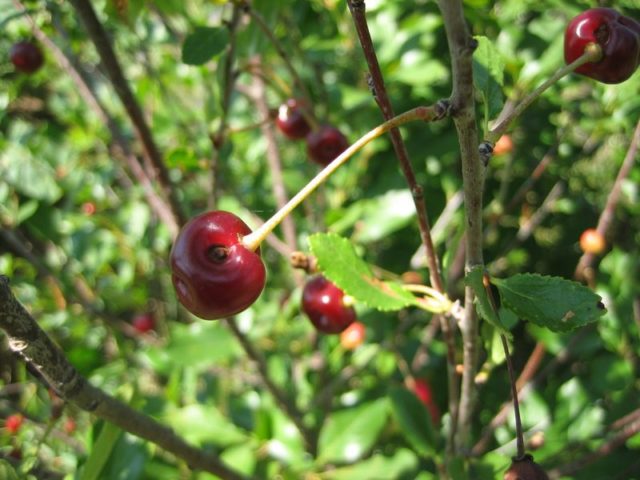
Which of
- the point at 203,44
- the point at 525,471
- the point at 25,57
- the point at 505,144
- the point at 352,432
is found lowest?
the point at 525,471

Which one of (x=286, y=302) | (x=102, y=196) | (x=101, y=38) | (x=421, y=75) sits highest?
(x=102, y=196)

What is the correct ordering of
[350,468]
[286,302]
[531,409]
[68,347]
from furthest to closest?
[68,347] → [286,302] → [531,409] → [350,468]

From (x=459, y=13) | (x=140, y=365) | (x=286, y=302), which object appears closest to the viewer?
(x=459, y=13)

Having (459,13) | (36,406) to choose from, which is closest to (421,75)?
(459,13)

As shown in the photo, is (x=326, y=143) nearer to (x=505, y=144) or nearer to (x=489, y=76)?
(x=489, y=76)

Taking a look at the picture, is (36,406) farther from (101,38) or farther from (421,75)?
(421,75)

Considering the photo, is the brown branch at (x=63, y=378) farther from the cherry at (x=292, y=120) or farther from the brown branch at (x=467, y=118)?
the cherry at (x=292, y=120)

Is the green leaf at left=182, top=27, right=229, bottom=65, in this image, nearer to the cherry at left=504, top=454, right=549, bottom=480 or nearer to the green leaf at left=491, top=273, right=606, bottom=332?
the green leaf at left=491, top=273, right=606, bottom=332

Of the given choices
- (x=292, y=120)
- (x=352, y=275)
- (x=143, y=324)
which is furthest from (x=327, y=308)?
(x=143, y=324)
